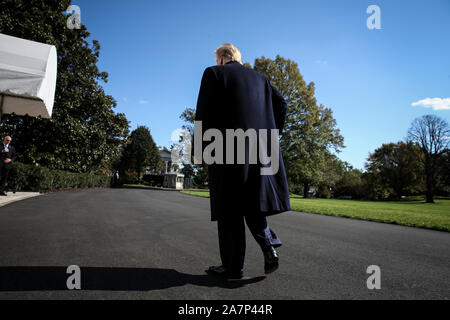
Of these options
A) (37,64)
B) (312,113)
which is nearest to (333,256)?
(37,64)

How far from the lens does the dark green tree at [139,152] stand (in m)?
53.6

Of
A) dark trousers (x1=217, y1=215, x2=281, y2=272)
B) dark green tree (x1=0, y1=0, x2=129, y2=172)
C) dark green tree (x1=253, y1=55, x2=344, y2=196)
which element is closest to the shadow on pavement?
dark trousers (x1=217, y1=215, x2=281, y2=272)

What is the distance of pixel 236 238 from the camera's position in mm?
2180

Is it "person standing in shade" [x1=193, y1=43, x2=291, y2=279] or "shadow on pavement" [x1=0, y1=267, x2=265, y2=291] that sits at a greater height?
"person standing in shade" [x1=193, y1=43, x2=291, y2=279]

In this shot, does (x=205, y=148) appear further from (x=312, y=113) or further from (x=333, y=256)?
(x=312, y=113)

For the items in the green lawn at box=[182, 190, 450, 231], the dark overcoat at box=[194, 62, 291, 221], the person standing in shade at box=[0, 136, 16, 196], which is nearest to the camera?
the dark overcoat at box=[194, 62, 291, 221]

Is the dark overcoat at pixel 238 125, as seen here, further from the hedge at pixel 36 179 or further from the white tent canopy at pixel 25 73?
the hedge at pixel 36 179

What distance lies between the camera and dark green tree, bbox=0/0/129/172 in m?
13.9

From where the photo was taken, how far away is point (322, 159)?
2427 centimetres

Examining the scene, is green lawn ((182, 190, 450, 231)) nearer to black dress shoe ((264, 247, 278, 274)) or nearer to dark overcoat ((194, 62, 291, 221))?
black dress shoe ((264, 247, 278, 274))

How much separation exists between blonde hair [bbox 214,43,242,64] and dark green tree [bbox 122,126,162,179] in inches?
2126

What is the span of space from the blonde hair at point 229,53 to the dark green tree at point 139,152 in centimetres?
5399

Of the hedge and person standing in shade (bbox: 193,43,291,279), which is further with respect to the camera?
the hedge

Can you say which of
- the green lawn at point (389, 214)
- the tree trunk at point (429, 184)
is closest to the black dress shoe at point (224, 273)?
the green lawn at point (389, 214)
